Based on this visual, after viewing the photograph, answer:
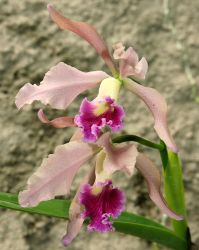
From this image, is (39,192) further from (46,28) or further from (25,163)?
(46,28)

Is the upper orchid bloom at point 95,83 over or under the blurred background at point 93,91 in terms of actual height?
over

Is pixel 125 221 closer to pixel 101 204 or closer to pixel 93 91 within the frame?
pixel 101 204

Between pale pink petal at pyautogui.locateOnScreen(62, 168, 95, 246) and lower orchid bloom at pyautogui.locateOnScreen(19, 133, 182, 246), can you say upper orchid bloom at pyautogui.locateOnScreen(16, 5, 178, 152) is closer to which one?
lower orchid bloom at pyautogui.locateOnScreen(19, 133, 182, 246)

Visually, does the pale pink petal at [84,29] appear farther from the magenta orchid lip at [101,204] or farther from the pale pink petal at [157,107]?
the magenta orchid lip at [101,204]

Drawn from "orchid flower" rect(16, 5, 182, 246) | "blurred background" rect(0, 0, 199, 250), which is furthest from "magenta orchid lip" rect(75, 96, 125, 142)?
"blurred background" rect(0, 0, 199, 250)

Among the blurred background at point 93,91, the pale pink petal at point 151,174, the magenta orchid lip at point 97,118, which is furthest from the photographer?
the blurred background at point 93,91

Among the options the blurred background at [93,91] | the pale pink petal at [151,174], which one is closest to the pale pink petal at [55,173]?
the pale pink petal at [151,174]
